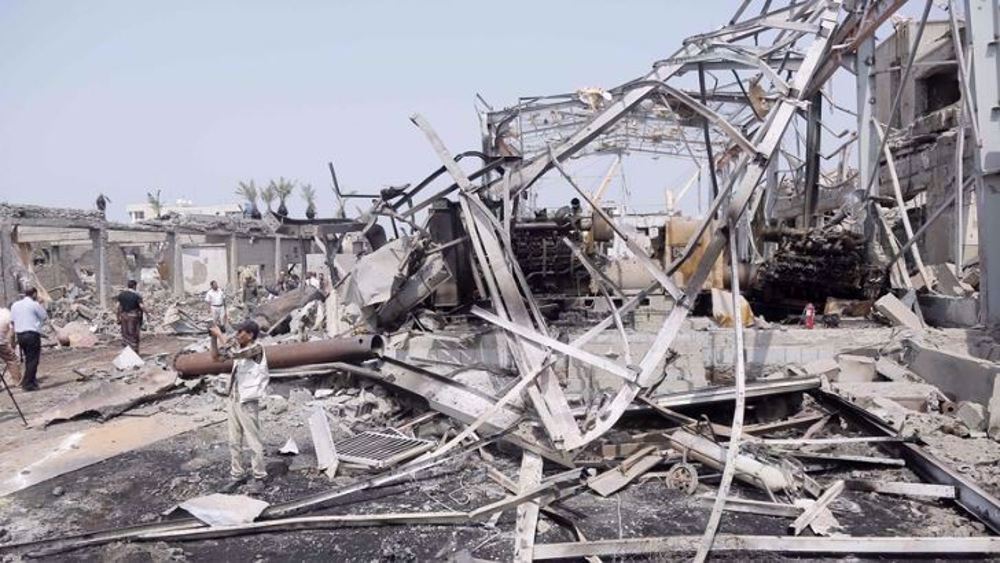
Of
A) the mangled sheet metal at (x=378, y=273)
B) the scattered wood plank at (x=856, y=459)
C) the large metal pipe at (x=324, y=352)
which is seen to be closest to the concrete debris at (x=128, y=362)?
the large metal pipe at (x=324, y=352)

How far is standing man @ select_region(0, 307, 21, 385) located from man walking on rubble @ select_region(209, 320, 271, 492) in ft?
21.1

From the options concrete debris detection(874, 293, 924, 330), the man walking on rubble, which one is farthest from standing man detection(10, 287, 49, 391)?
concrete debris detection(874, 293, 924, 330)

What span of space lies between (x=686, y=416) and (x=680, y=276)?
4747 millimetres

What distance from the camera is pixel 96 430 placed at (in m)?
7.65

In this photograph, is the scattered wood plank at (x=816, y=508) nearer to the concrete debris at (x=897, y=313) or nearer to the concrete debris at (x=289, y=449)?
the concrete debris at (x=897, y=313)

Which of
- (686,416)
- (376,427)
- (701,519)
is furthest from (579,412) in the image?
(376,427)

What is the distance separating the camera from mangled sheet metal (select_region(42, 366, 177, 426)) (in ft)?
26.5

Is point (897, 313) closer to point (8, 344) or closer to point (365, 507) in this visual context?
point (365, 507)

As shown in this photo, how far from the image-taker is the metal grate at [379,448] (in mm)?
6102

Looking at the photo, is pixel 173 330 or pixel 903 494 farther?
pixel 173 330

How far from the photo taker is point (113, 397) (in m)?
8.34

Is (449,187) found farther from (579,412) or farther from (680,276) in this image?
(680,276)

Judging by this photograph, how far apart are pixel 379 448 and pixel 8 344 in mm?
7334

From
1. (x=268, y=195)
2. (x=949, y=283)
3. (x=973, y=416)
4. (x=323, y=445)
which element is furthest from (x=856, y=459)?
(x=268, y=195)
